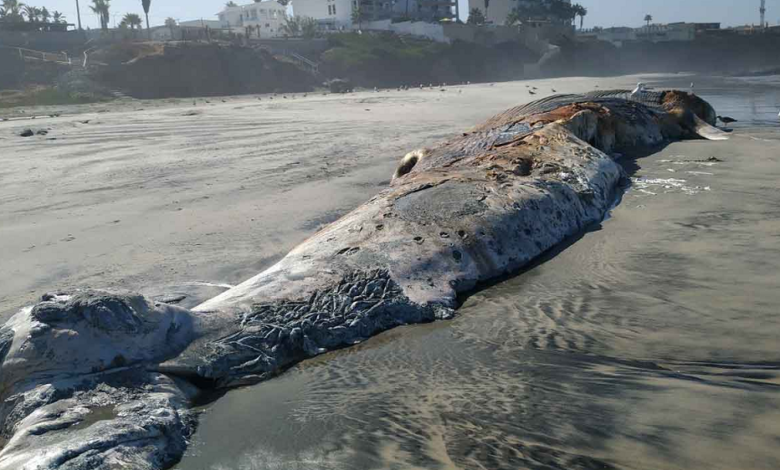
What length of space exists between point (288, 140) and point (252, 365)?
8256 mm

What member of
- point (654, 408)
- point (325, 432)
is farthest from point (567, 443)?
point (325, 432)

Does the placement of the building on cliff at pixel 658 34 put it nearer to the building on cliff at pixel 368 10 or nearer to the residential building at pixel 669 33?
the residential building at pixel 669 33

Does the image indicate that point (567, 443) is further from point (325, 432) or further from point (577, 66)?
point (577, 66)

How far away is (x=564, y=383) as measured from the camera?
3.10 meters

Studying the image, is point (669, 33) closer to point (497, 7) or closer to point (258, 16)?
point (497, 7)

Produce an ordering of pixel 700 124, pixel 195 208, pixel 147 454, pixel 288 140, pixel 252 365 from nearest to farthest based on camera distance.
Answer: pixel 147 454
pixel 252 365
pixel 195 208
pixel 700 124
pixel 288 140

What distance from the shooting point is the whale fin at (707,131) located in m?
9.61

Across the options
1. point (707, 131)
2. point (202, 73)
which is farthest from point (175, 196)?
point (202, 73)

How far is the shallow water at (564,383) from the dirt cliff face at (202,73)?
32051mm

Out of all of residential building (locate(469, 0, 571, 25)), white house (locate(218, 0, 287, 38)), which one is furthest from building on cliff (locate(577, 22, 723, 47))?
white house (locate(218, 0, 287, 38))

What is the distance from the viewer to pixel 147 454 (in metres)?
2.59

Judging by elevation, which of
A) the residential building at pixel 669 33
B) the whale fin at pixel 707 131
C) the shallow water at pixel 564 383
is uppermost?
the residential building at pixel 669 33

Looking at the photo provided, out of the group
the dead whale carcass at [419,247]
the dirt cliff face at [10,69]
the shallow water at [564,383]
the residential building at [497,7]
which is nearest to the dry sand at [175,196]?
the dead whale carcass at [419,247]

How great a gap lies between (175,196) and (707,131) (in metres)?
6.91
